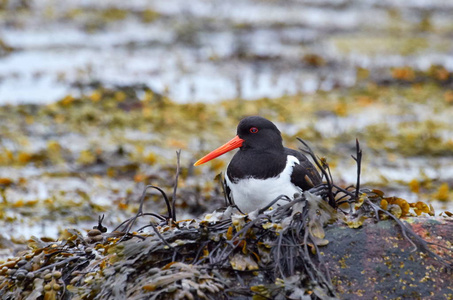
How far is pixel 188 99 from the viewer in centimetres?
956

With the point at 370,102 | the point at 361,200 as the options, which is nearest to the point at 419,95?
the point at 370,102

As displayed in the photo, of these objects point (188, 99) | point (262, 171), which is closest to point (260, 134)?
point (262, 171)

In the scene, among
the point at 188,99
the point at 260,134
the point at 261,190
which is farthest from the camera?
the point at 188,99

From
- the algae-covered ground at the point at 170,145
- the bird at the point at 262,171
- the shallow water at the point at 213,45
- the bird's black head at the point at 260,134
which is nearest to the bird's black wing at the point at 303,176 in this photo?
the bird at the point at 262,171

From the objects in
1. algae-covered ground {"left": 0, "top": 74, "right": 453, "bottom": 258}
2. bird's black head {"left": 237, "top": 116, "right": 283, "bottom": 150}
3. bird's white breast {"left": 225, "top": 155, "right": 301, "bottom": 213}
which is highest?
bird's black head {"left": 237, "top": 116, "right": 283, "bottom": 150}

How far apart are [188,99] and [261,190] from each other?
18.6 ft

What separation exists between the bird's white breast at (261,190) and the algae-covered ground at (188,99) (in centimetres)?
105

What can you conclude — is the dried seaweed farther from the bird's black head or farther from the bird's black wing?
the bird's black head

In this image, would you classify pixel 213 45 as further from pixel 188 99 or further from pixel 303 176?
pixel 303 176

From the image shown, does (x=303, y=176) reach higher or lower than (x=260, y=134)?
lower

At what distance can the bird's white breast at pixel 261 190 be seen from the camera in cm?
403

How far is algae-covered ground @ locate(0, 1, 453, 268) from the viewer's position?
6523 mm

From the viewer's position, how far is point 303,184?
4.10 meters

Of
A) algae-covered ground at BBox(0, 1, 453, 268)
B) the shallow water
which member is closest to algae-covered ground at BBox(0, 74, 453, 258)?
algae-covered ground at BBox(0, 1, 453, 268)
